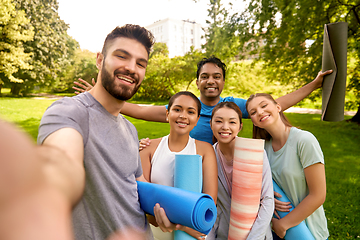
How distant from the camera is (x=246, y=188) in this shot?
1.93 m

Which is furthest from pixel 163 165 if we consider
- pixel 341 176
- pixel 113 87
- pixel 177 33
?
pixel 177 33

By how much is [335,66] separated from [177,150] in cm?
193

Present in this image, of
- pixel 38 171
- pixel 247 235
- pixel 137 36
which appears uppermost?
pixel 137 36

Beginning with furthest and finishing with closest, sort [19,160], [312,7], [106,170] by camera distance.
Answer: [312,7], [106,170], [19,160]

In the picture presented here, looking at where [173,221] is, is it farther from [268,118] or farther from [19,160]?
[268,118]

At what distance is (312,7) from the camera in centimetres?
772

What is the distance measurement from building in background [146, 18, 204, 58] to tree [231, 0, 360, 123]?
186ft

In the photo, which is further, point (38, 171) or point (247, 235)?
point (247, 235)

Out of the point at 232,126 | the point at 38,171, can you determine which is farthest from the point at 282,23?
the point at 38,171

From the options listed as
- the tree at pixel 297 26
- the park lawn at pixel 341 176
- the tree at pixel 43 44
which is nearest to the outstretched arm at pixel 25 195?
the park lawn at pixel 341 176

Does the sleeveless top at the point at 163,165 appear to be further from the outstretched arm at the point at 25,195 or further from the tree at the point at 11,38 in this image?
the tree at the point at 11,38

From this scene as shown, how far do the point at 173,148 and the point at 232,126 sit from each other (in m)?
0.64

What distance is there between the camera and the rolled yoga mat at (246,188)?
190cm

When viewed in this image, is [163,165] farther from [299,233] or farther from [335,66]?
[335,66]
